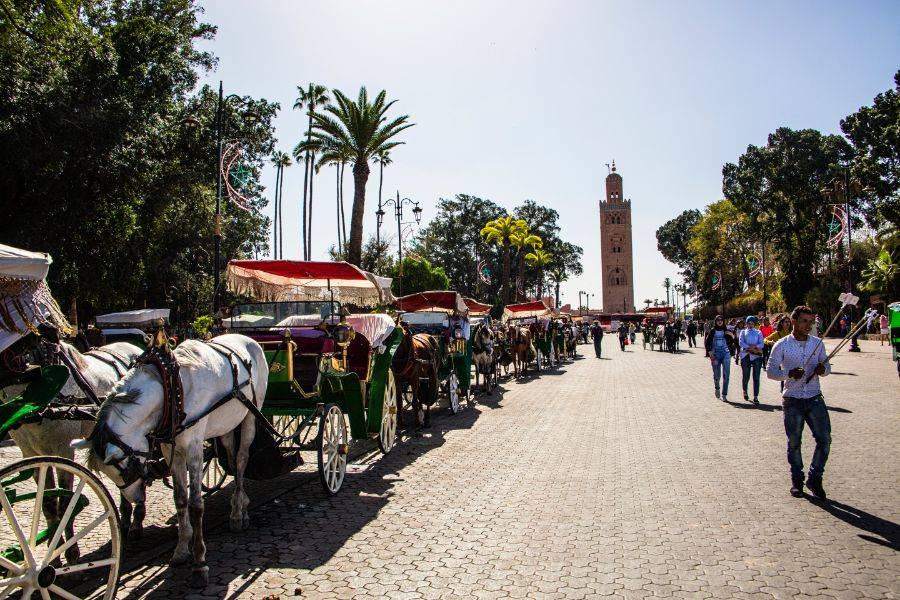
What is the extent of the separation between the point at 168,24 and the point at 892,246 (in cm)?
3603

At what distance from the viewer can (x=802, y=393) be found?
641cm

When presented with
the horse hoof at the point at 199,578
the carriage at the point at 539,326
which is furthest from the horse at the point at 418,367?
the carriage at the point at 539,326

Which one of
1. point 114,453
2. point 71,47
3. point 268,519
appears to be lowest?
point 268,519

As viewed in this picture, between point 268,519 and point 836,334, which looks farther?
point 836,334

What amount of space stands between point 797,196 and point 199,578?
5274 cm

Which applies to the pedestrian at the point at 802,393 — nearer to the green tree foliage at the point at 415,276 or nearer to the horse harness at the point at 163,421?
the horse harness at the point at 163,421

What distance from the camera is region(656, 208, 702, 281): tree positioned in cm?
8956

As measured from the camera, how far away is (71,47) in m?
18.4

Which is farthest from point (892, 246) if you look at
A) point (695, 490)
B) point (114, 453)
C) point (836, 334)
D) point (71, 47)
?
point (114, 453)

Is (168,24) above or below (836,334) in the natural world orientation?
above

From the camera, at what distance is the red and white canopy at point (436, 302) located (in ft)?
49.8

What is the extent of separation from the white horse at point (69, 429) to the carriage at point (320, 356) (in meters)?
1.43

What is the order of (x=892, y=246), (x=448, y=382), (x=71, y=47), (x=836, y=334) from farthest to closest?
1. (x=836, y=334)
2. (x=892, y=246)
3. (x=71, y=47)
4. (x=448, y=382)

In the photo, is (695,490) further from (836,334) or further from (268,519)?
(836,334)
